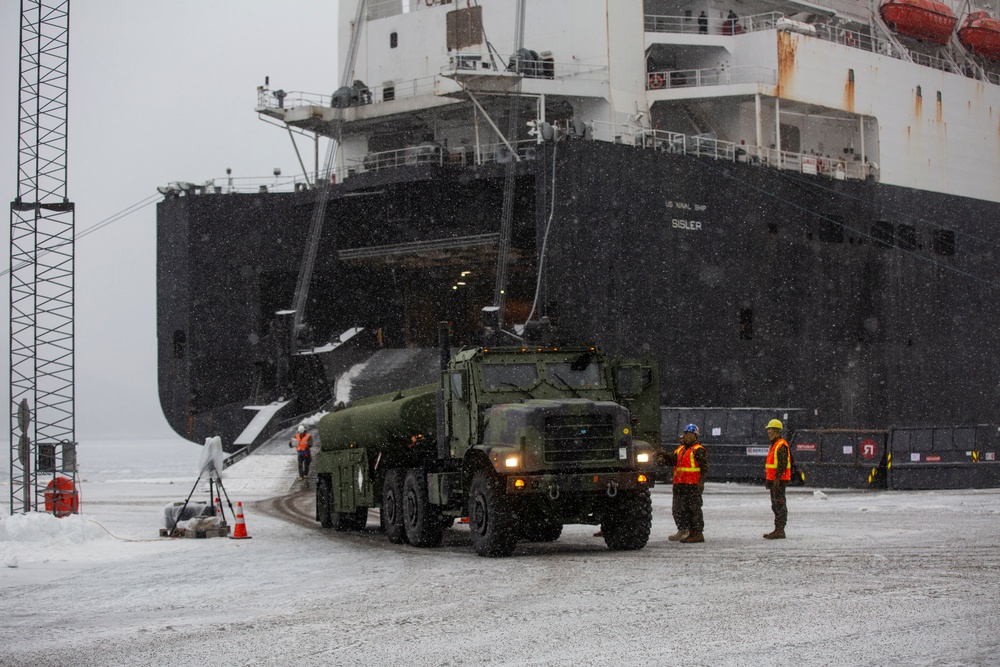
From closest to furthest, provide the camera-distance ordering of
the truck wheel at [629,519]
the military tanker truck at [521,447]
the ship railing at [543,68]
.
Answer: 1. the military tanker truck at [521,447]
2. the truck wheel at [629,519]
3. the ship railing at [543,68]

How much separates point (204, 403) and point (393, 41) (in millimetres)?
11815

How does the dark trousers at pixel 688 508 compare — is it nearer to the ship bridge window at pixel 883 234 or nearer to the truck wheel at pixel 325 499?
the truck wheel at pixel 325 499

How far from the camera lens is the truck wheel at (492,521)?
14.0 metres

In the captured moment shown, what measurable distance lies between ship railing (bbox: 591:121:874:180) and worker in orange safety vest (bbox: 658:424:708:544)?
17.7 m

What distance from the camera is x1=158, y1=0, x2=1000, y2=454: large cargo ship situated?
105 feet

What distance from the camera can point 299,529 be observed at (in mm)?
19766

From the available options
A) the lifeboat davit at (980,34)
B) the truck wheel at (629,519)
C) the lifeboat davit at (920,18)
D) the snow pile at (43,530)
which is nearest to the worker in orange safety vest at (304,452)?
the snow pile at (43,530)

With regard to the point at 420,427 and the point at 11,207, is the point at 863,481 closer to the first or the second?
the point at 420,427

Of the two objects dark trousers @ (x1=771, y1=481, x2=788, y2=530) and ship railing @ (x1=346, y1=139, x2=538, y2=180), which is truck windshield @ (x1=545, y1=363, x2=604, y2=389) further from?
ship railing @ (x1=346, y1=139, x2=538, y2=180)

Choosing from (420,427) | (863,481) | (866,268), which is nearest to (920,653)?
(420,427)

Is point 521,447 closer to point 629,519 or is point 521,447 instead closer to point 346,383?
point 629,519

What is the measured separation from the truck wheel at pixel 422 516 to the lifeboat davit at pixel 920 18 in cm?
2947

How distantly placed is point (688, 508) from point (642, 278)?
1641 cm

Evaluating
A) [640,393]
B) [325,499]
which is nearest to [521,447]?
[640,393]
